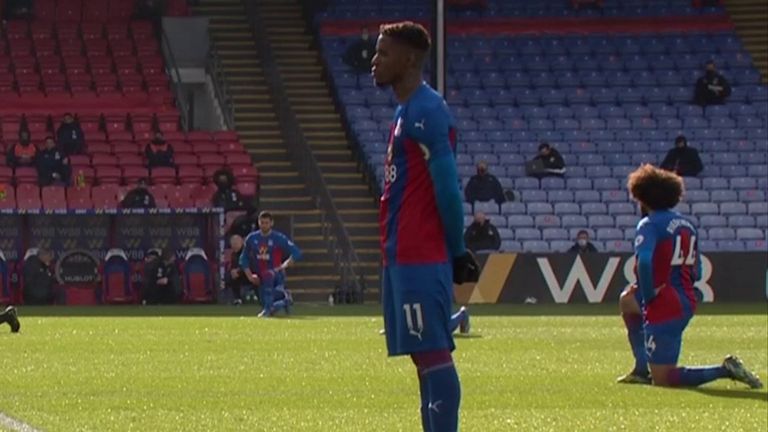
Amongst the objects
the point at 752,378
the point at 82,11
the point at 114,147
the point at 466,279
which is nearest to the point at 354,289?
the point at 114,147

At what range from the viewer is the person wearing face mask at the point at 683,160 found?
38.2m

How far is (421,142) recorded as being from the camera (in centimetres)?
876

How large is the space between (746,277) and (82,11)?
1710 cm

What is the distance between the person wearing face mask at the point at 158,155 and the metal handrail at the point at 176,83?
308 centimetres

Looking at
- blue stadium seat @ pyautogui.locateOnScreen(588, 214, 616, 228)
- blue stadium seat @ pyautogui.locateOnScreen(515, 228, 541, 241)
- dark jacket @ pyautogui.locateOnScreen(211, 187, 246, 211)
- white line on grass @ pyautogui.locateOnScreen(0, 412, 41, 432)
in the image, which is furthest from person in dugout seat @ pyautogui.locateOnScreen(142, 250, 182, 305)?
white line on grass @ pyautogui.locateOnScreen(0, 412, 41, 432)

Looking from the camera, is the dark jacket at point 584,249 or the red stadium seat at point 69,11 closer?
the dark jacket at point 584,249

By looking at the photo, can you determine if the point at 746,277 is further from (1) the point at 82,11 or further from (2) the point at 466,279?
(2) the point at 466,279

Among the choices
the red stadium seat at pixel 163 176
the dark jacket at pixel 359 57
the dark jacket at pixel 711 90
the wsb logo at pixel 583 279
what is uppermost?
the dark jacket at pixel 359 57

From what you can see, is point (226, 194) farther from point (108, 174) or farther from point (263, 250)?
point (263, 250)

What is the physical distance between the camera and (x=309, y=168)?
37.7 meters

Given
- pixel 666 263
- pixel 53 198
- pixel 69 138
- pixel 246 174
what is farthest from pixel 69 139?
pixel 666 263

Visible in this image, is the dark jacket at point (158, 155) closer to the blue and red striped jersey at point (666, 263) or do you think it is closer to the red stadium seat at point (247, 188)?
the red stadium seat at point (247, 188)

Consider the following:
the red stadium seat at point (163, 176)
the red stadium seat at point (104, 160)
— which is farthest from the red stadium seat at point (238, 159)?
the red stadium seat at point (104, 160)

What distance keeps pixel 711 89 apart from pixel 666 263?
87.6 ft
